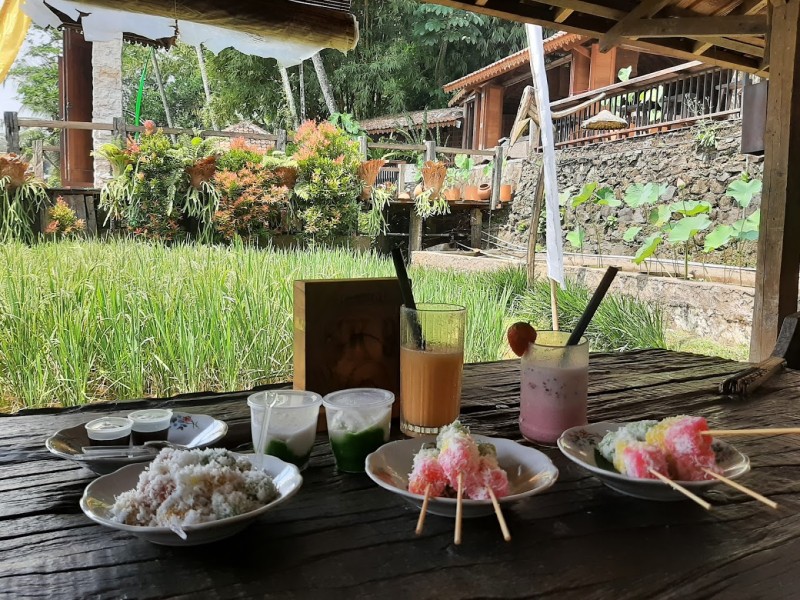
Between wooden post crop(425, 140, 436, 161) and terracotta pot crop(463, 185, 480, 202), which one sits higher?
wooden post crop(425, 140, 436, 161)

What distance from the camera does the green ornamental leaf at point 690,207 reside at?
733 cm

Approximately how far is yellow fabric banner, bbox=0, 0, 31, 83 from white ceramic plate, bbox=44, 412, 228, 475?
3.25 m

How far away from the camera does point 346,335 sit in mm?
1102

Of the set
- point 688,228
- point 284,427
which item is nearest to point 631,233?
point 688,228

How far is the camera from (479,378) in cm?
155

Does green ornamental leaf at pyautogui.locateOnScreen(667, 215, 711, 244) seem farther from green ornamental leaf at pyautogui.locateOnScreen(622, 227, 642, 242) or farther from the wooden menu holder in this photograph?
the wooden menu holder

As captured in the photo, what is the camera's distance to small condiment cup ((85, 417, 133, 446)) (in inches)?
36.6

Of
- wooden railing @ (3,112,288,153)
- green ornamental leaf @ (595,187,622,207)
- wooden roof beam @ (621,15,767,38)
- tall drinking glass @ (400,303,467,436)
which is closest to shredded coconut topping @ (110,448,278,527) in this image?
tall drinking glass @ (400,303,467,436)

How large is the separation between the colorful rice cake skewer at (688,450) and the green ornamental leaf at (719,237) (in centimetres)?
683

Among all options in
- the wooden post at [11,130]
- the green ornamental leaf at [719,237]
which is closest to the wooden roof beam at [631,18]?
the green ornamental leaf at [719,237]

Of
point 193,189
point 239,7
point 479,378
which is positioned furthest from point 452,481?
point 193,189

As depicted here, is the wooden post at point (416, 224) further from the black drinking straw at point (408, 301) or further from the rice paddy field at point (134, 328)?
the black drinking straw at point (408, 301)

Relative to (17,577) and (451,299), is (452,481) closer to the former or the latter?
(17,577)

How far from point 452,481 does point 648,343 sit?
4339mm
